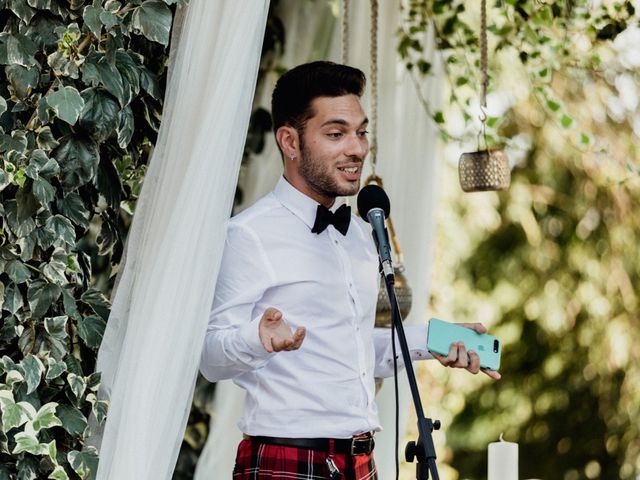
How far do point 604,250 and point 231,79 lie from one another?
485 centimetres

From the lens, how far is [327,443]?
2.27 m

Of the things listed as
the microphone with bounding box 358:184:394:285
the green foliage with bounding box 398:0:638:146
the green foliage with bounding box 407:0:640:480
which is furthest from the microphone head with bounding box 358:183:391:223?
the green foliage with bounding box 407:0:640:480

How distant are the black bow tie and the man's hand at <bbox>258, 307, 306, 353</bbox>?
1.38ft

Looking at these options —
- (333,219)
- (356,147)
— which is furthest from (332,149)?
(333,219)

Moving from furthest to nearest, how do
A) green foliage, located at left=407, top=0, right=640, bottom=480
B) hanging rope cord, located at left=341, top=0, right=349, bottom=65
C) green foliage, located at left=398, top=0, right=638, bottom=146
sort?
green foliage, located at left=407, top=0, right=640, bottom=480 < green foliage, located at left=398, top=0, right=638, bottom=146 < hanging rope cord, located at left=341, top=0, right=349, bottom=65

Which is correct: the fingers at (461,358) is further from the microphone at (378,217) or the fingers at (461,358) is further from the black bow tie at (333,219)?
the black bow tie at (333,219)

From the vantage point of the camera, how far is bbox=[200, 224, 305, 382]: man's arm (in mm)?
2072

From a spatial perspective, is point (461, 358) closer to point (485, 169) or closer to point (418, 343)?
point (418, 343)

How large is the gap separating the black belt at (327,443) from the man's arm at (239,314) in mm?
158

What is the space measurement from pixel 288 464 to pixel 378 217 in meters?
0.54

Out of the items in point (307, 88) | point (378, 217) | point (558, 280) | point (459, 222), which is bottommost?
point (378, 217)

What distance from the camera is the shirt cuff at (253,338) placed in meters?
2.05

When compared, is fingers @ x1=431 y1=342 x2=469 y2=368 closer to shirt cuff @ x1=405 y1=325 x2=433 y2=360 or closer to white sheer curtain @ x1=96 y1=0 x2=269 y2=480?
shirt cuff @ x1=405 y1=325 x2=433 y2=360

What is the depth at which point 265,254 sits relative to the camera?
7.57ft
